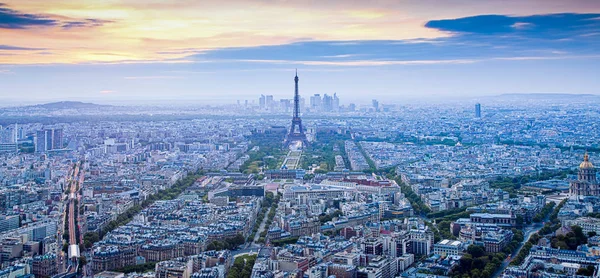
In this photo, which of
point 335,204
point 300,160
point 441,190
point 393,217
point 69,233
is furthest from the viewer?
point 300,160

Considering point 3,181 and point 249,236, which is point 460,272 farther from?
point 3,181

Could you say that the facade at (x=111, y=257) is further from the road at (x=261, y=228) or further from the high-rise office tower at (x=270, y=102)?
the high-rise office tower at (x=270, y=102)

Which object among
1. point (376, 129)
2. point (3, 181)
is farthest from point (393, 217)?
point (376, 129)

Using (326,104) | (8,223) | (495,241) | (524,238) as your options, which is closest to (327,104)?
(326,104)

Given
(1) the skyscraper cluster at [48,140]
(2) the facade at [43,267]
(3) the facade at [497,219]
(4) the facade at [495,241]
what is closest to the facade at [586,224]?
(3) the facade at [497,219]

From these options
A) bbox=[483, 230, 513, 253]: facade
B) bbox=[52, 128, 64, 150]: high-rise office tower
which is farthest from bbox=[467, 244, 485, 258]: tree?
bbox=[52, 128, 64, 150]: high-rise office tower

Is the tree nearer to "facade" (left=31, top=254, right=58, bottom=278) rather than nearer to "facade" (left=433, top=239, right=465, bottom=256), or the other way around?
"facade" (left=433, top=239, right=465, bottom=256)

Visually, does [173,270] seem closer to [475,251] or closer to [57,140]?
[475,251]

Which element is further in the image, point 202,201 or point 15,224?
point 202,201
